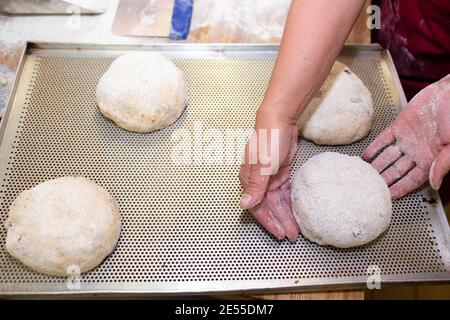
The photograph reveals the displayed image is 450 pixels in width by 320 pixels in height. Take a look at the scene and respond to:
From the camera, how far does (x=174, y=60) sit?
5.29ft

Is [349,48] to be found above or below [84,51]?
above

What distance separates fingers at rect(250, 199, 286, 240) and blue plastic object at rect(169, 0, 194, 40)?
0.84m

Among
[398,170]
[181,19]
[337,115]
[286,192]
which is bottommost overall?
[286,192]

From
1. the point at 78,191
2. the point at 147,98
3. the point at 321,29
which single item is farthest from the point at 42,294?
the point at 321,29

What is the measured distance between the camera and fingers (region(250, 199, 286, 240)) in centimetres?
122

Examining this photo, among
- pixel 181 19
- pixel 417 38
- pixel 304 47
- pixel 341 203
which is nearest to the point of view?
pixel 304 47

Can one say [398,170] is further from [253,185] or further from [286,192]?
[253,185]

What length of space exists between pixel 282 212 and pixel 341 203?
178 mm

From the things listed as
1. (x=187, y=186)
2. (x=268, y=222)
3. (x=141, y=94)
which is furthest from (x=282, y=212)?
(x=141, y=94)

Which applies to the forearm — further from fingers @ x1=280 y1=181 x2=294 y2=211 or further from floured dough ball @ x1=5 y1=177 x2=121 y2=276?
floured dough ball @ x1=5 y1=177 x2=121 y2=276

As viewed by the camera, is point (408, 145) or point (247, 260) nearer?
point (247, 260)

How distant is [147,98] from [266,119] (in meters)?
0.48

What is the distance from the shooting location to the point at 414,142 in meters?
1.33
